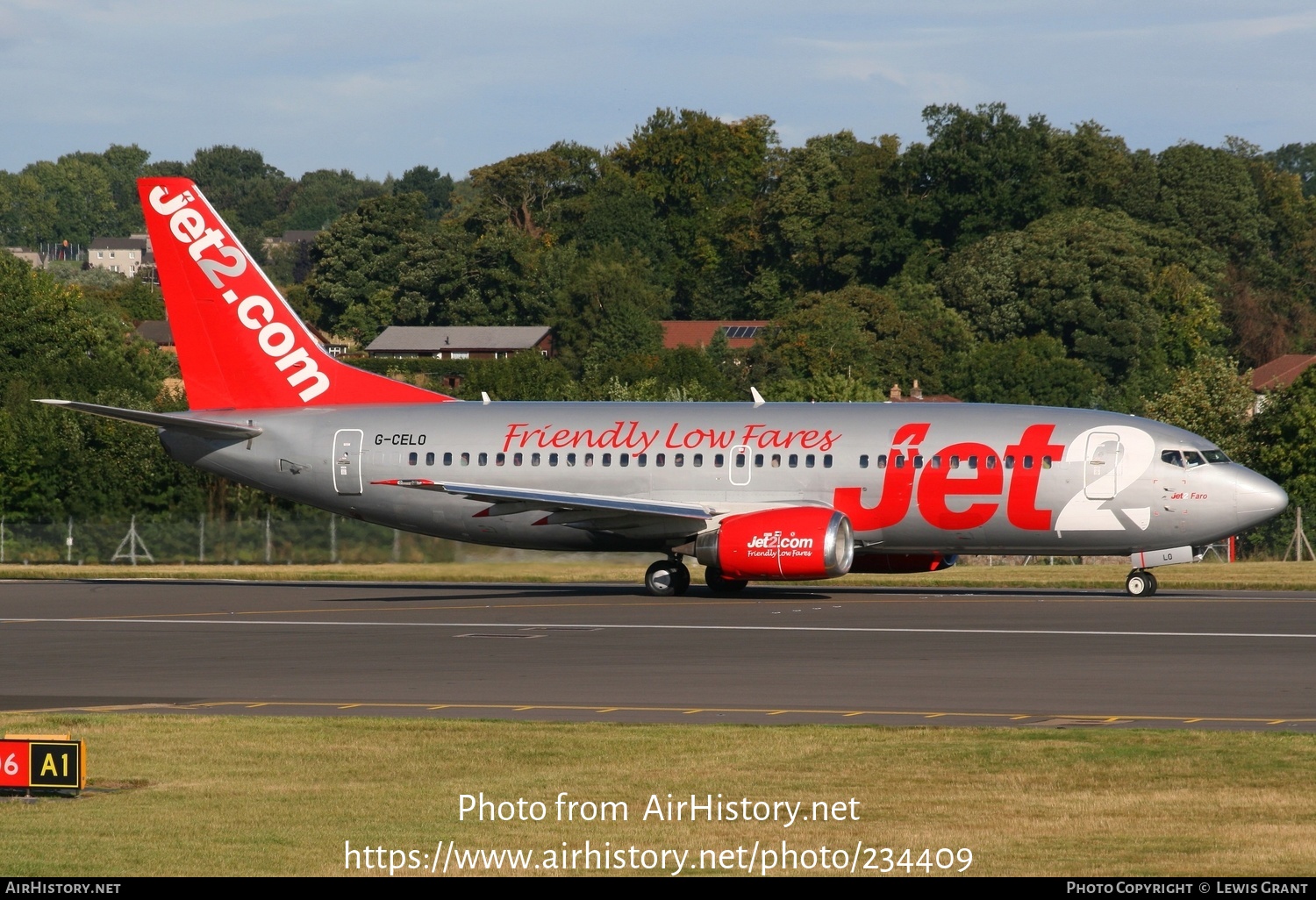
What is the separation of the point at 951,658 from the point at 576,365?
129 meters

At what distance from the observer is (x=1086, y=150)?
6816 inches

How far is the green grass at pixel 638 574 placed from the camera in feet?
153

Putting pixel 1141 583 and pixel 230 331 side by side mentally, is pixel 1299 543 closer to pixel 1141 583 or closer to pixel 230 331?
pixel 1141 583

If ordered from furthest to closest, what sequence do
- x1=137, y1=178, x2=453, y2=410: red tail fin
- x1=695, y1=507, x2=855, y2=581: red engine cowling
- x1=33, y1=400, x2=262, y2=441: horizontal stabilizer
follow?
x1=137, y1=178, x2=453, y2=410: red tail fin < x1=33, y1=400, x2=262, y2=441: horizontal stabilizer < x1=695, y1=507, x2=855, y2=581: red engine cowling

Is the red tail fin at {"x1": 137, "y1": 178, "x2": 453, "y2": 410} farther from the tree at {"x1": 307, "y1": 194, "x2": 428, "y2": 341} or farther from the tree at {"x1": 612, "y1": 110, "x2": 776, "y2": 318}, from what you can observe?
the tree at {"x1": 612, "y1": 110, "x2": 776, "y2": 318}

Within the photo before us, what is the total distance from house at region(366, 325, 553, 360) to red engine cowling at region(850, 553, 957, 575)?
123733mm

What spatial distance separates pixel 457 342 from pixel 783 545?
131 metres

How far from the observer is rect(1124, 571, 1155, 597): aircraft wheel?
4116 centimetres

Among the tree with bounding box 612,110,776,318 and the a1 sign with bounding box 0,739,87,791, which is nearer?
the a1 sign with bounding box 0,739,87,791

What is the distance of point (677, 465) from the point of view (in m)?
42.2

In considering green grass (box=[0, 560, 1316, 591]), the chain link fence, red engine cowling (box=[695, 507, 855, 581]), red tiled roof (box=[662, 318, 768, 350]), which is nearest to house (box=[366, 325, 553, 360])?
red tiled roof (box=[662, 318, 768, 350])

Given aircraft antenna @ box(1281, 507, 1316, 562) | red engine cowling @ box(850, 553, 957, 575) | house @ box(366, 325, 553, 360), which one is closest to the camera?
red engine cowling @ box(850, 553, 957, 575)

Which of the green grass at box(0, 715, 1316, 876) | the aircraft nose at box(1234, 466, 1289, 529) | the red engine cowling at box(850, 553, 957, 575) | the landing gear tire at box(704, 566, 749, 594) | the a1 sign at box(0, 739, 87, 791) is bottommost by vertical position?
the landing gear tire at box(704, 566, 749, 594)

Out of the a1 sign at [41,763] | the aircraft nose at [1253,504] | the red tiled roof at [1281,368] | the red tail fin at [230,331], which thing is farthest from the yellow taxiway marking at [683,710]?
the red tiled roof at [1281,368]
